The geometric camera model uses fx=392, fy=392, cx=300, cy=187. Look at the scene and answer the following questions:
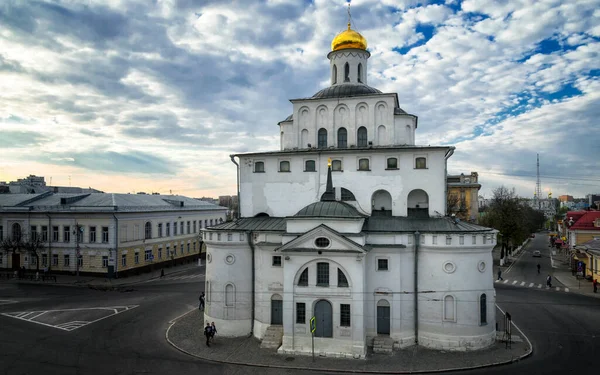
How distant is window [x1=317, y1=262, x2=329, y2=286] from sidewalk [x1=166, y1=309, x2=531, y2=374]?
3.95 metres

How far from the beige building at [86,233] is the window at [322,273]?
29639 millimetres

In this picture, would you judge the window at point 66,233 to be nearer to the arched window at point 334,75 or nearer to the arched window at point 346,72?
the arched window at point 334,75

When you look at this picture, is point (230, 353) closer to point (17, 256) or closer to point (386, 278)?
point (386, 278)

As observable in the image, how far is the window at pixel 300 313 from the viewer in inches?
888

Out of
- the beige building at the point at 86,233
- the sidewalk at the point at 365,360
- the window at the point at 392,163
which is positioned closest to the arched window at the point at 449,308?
the sidewalk at the point at 365,360

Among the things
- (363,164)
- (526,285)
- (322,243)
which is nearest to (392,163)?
(363,164)

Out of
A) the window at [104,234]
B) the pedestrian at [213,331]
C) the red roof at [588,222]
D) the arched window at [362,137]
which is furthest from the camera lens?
the red roof at [588,222]

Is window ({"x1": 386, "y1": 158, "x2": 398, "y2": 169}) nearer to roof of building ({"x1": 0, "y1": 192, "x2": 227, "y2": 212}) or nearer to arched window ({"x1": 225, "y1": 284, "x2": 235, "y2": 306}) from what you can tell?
arched window ({"x1": 225, "y1": 284, "x2": 235, "y2": 306})

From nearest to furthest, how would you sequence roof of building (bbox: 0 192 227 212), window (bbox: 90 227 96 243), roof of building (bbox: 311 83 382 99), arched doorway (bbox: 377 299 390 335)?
1. arched doorway (bbox: 377 299 390 335)
2. roof of building (bbox: 311 83 382 99)
3. window (bbox: 90 227 96 243)
4. roof of building (bbox: 0 192 227 212)

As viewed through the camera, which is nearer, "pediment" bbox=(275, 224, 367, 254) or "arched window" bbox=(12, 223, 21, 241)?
"pediment" bbox=(275, 224, 367, 254)

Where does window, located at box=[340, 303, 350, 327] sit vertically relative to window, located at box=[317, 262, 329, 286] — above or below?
below

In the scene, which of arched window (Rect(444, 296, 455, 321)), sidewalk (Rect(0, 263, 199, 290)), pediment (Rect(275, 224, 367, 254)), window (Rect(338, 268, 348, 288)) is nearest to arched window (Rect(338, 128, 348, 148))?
pediment (Rect(275, 224, 367, 254))

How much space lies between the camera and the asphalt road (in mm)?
20141

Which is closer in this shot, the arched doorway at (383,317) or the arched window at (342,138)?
the arched doorway at (383,317)
